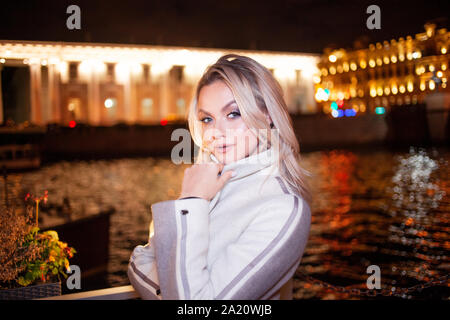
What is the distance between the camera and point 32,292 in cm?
232

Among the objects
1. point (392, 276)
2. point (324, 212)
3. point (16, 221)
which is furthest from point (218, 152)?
point (324, 212)

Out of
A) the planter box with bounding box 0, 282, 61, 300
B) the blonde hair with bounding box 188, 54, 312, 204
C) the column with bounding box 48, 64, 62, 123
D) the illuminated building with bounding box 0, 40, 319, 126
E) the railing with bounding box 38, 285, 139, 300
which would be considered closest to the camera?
the blonde hair with bounding box 188, 54, 312, 204

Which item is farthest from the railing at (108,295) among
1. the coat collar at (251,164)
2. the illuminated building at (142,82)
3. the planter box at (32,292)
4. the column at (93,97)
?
the column at (93,97)

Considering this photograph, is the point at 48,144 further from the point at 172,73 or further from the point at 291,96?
the point at 291,96

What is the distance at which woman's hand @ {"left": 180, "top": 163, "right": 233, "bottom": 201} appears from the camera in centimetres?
112

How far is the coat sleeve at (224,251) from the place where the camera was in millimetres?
1062

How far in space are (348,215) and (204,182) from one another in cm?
1059

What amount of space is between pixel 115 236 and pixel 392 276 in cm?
546

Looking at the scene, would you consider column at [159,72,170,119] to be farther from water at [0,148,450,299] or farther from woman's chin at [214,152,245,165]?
woman's chin at [214,152,245,165]

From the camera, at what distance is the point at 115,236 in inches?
380

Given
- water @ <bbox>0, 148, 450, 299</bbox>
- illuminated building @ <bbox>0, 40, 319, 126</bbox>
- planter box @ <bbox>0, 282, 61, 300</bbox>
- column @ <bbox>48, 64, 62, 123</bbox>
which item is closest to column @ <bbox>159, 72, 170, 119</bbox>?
illuminated building @ <bbox>0, 40, 319, 126</bbox>

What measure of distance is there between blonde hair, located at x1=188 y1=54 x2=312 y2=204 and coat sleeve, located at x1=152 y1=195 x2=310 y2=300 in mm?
207

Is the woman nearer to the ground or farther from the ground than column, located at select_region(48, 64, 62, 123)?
nearer to the ground

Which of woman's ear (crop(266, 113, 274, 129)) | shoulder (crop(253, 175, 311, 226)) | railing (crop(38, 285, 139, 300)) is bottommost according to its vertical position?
railing (crop(38, 285, 139, 300))
